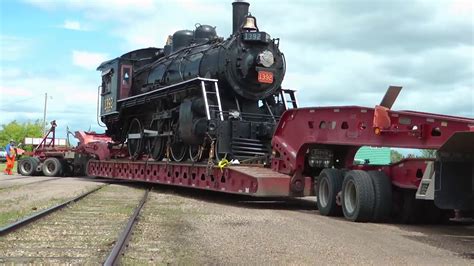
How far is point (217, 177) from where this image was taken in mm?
12898

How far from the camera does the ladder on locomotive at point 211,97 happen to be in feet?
44.3

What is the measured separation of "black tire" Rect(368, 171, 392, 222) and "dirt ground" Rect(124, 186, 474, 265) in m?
0.23

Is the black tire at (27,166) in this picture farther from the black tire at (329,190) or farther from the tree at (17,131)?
the tree at (17,131)

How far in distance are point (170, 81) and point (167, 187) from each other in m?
3.52

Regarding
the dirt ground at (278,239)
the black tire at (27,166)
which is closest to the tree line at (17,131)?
the black tire at (27,166)

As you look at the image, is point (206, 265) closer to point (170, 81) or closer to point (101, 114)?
point (170, 81)

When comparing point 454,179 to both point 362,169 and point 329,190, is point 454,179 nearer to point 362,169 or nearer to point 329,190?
point 362,169

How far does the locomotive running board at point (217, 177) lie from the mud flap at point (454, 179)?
372 cm

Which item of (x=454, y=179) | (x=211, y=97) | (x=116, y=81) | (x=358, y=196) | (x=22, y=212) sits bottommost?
(x=22, y=212)

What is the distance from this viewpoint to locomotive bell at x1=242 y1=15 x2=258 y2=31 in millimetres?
14328

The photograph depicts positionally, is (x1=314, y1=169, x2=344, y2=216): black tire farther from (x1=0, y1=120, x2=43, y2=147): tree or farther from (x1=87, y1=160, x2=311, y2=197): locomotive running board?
(x1=0, y1=120, x2=43, y2=147): tree

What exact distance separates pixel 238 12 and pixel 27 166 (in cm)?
1609

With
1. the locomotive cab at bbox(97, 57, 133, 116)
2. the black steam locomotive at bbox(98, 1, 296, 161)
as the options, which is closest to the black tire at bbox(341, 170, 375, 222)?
the black steam locomotive at bbox(98, 1, 296, 161)

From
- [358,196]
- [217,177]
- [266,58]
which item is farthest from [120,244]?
[266,58]
